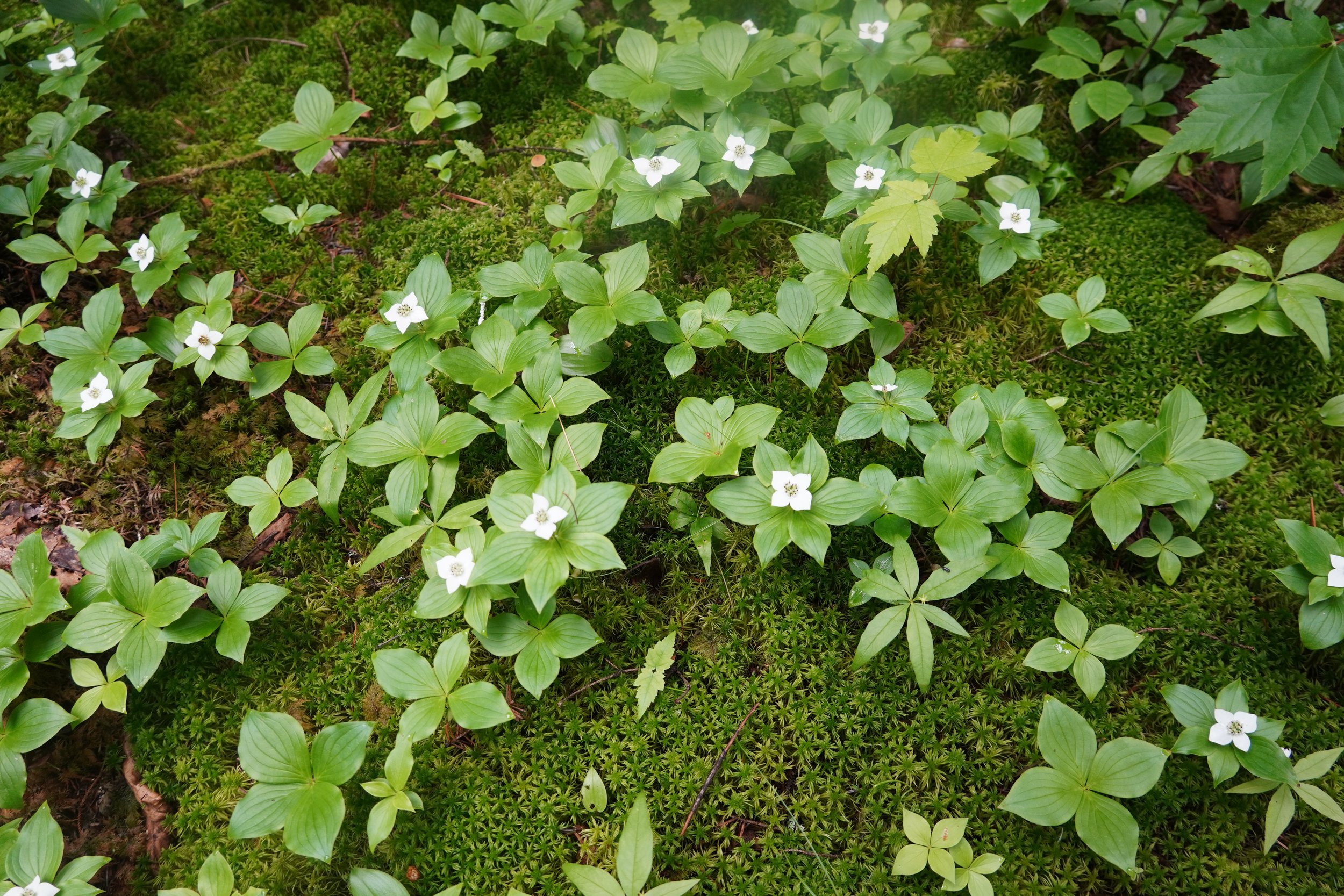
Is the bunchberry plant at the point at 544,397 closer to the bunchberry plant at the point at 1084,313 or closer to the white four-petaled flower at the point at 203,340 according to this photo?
the white four-petaled flower at the point at 203,340

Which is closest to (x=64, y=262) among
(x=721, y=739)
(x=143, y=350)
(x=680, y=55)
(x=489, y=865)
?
(x=143, y=350)

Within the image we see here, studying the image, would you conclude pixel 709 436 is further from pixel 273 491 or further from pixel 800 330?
pixel 273 491

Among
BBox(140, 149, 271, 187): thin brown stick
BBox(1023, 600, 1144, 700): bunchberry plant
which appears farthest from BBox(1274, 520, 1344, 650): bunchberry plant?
BBox(140, 149, 271, 187): thin brown stick

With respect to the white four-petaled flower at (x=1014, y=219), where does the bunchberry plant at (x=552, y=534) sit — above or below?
below

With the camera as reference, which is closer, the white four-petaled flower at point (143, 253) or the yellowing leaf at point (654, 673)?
the yellowing leaf at point (654, 673)

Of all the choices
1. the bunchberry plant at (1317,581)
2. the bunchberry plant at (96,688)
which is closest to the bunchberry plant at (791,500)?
the bunchberry plant at (1317,581)

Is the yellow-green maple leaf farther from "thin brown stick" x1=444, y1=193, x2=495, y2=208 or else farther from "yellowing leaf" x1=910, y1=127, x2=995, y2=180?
"thin brown stick" x1=444, y1=193, x2=495, y2=208
